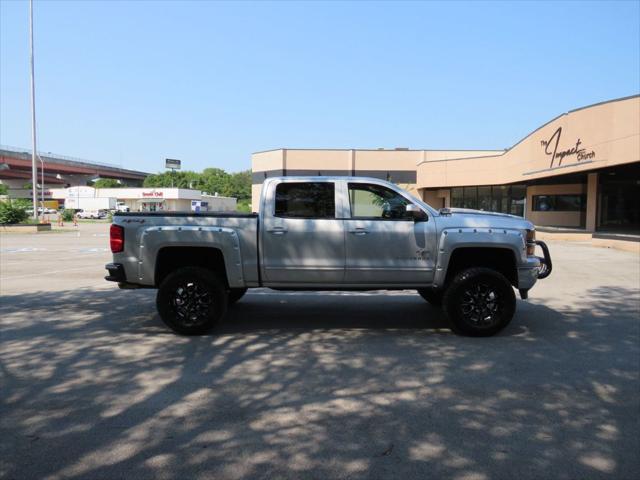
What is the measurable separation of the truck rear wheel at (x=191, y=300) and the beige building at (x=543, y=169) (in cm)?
2085

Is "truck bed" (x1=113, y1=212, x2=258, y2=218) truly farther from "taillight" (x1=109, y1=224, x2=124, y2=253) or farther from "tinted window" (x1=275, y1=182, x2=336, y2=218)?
"tinted window" (x1=275, y1=182, x2=336, y2=218)

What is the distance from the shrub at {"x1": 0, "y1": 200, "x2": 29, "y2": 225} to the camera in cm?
3288

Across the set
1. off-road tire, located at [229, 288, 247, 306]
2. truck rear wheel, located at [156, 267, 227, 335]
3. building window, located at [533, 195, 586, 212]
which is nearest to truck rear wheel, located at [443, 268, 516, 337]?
truck rear wheel, located at [156, 267, 227, 335]

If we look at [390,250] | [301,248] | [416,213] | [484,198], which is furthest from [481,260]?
[484,198]

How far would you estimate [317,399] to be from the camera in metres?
4.54

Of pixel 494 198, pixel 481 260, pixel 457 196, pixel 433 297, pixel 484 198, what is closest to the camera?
pixel 481 260

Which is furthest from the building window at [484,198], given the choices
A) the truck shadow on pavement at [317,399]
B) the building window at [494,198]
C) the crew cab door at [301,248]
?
the crew cab door at [301,248]

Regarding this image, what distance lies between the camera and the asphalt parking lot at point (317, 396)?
11.3 feet

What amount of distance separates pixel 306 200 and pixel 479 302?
8.49 feet

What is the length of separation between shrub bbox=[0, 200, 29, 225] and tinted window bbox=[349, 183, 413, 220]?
33127 millimetres

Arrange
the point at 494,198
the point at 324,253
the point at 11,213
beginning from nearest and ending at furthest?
the point at 324,253 → the point at 11,213 → the point at 494,198

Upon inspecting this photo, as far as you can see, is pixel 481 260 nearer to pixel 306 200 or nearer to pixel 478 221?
pixel 478 221

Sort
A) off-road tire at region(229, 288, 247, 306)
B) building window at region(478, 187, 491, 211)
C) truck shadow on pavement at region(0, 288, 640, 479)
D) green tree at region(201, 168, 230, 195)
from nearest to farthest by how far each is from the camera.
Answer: truck shadow on pavement at region(0, 288, 640, 479) < off-road tire at region(229, 288, 247, 306) < building window at region(478, 187, 491, 211) < green tree at region(201, 168, 230, 195)

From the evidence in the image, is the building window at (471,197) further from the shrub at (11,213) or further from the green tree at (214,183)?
the green tree at (214,183)
